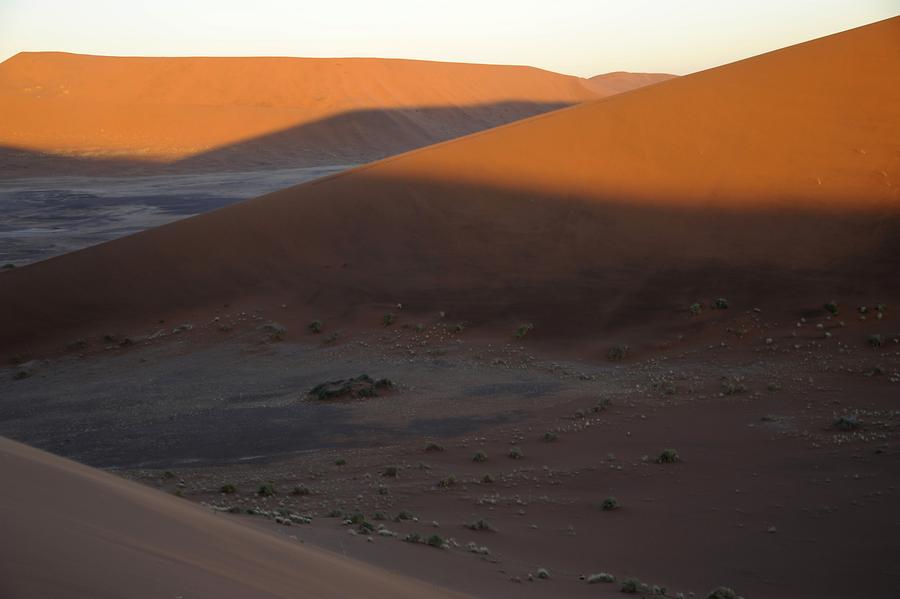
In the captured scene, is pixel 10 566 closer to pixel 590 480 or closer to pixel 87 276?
pixel 590 480

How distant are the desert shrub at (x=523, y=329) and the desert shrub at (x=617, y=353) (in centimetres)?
183

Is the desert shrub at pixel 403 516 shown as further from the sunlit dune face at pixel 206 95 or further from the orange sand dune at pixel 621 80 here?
the orange sand dune at pixel 621 80

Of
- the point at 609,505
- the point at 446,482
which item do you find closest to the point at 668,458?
the point at 609,505

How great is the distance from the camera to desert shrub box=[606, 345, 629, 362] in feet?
48.1

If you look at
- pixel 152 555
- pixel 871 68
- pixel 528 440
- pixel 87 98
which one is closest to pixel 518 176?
pixel 871 68

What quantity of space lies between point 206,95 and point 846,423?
3694 inches

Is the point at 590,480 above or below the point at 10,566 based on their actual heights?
below

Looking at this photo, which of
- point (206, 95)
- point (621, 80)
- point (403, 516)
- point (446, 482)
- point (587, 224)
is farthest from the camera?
point (621, 80)

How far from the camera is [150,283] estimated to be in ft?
69.5

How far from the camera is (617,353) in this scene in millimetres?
14703

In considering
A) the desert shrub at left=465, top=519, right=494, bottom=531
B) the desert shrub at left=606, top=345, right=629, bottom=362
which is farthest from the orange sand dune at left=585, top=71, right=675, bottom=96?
the desert shrub at left=465, top=519, right=494, bottom=531

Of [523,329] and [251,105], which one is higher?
[251,105]

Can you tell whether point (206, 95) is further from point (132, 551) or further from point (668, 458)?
point (132, 551)

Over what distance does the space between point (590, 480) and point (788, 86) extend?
15647mm
